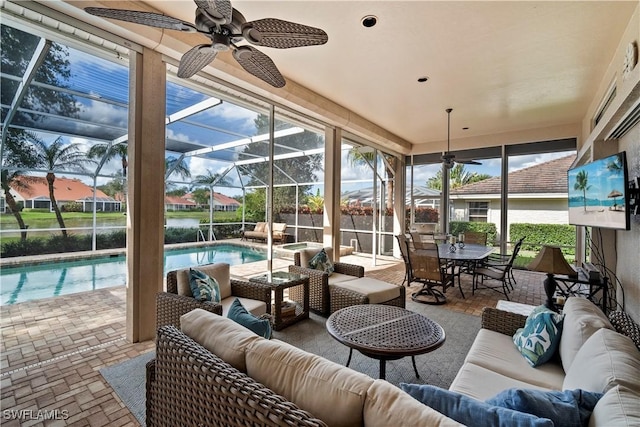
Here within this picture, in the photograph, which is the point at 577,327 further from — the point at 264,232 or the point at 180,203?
the point at 264,232

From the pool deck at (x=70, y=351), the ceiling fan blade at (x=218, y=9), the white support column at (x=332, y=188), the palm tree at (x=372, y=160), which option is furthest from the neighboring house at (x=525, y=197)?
the ceiling fan blade at (x=218, y=9)

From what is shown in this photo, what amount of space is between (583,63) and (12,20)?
235 inches

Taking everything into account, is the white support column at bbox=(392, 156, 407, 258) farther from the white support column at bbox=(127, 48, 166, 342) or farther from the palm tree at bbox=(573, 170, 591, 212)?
the white support column at bbox=(127, 48, 166, 342)

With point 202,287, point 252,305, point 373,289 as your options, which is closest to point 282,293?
point 252,305

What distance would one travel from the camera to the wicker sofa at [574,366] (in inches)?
36.1

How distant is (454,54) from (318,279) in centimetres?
316

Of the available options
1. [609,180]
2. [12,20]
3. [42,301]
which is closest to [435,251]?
[609,180]

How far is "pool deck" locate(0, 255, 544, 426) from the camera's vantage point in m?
1.90

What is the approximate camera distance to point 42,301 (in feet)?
12.9

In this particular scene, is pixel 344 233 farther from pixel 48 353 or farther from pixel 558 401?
pixel 558 401

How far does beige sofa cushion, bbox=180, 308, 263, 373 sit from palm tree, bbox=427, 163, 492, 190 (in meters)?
7.16

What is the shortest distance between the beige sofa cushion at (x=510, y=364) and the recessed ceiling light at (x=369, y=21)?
2.95 metres

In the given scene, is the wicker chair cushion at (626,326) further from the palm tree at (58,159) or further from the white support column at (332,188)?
the palm tree at (58,159)

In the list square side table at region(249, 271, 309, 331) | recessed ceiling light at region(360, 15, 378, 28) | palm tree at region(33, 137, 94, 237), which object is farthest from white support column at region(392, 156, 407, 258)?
palm tree at region(33, 137, 94, 237)
